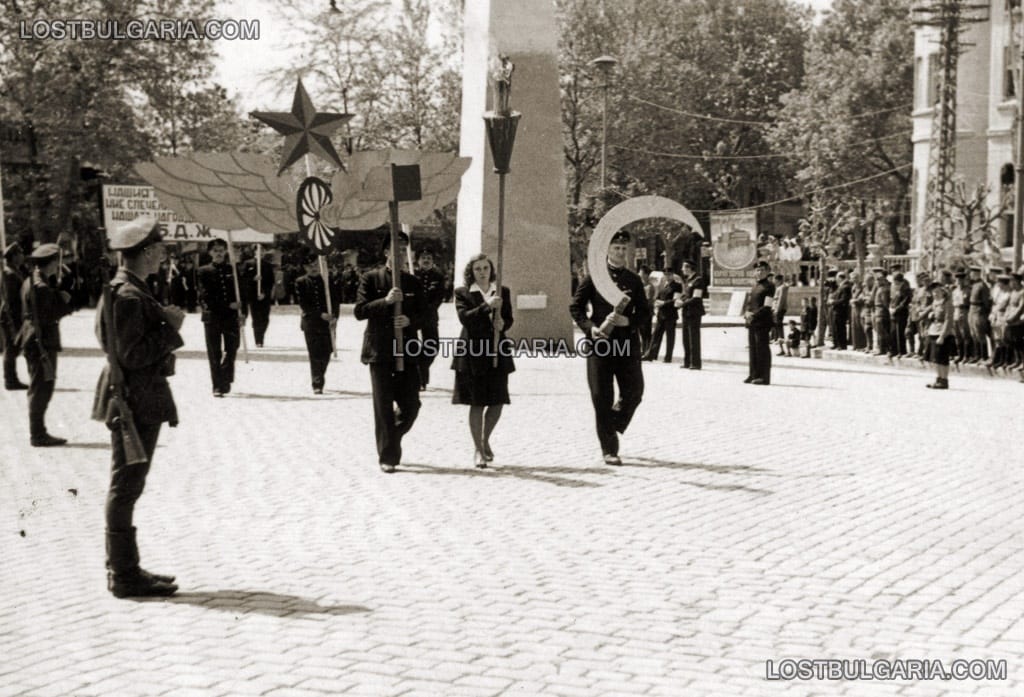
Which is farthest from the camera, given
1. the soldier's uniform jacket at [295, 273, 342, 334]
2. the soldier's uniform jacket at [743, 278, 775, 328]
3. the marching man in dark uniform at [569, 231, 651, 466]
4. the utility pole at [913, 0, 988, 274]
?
the utility pole at [913, 0, 988, 274]

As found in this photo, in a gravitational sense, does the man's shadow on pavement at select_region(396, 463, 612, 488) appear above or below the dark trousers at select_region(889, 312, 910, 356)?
below

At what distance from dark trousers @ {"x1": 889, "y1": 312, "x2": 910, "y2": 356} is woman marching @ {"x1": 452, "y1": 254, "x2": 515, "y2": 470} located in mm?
15299

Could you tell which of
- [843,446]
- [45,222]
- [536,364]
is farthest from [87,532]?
[45,222]

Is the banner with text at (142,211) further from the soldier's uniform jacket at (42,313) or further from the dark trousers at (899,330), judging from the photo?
the soldier's uniform jacket at (42,313)

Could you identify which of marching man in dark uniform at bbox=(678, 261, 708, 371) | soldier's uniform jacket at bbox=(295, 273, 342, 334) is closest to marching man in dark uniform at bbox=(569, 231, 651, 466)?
soldier's uniform jacket at bbox=(295, 273, 342, 334)

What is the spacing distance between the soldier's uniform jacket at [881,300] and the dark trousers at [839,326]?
2383 mm

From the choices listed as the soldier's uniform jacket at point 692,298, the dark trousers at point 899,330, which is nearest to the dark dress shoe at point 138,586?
the soldier's uniform jacket at point 692,298

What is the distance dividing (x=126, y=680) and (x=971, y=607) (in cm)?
361

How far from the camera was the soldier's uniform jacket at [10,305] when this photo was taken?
13.0m

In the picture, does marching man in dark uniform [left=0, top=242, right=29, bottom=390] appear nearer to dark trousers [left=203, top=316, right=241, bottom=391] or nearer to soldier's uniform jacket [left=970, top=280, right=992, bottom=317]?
dark trousers [left=203, top=316, right=241, bottom=391]

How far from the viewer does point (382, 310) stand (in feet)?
34.0

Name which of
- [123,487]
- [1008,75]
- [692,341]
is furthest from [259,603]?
[1008,75]
